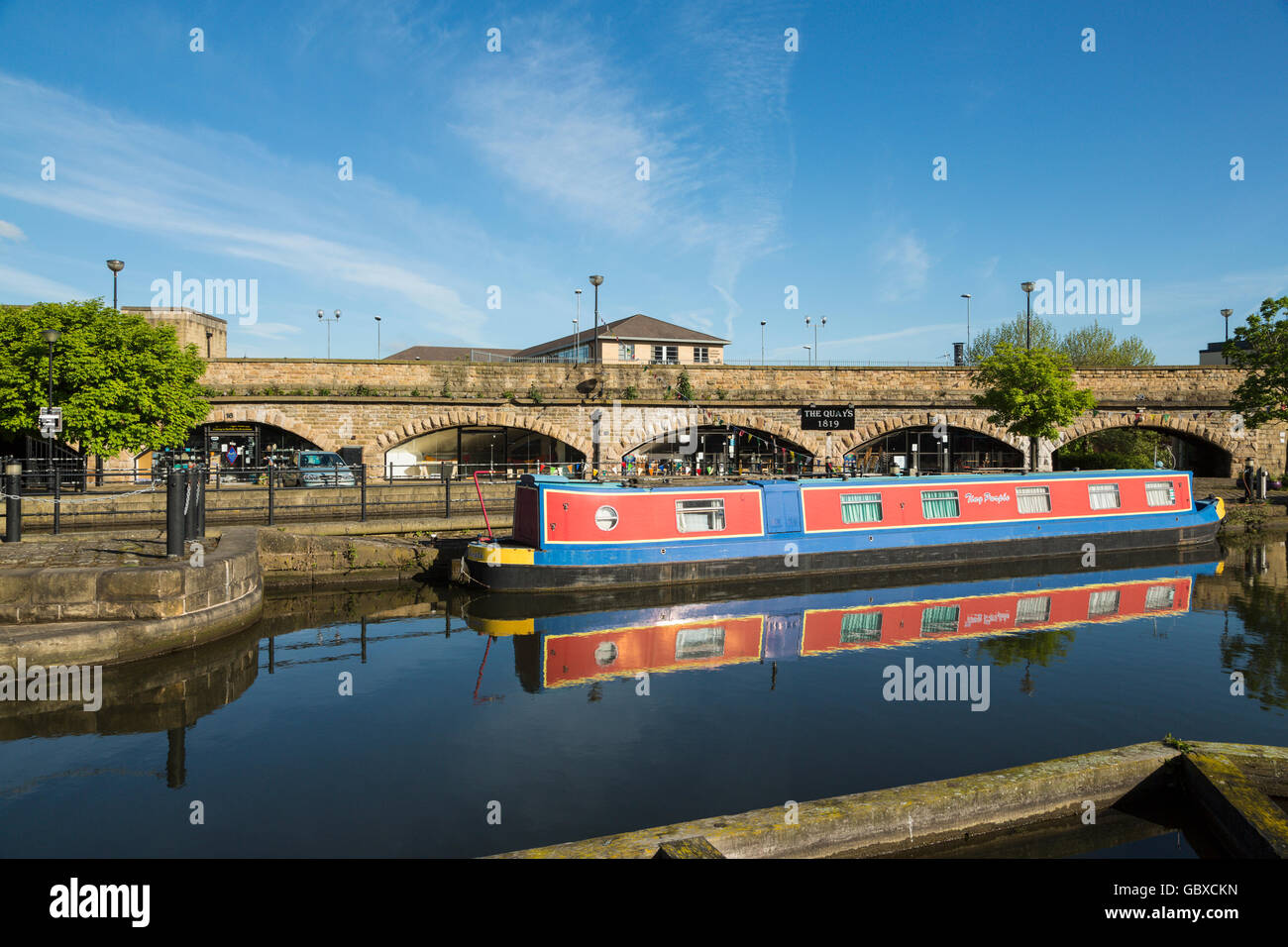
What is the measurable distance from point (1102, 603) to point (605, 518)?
8.87m

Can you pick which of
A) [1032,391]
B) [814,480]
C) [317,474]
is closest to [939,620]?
[814,480]

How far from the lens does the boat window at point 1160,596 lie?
45.5 feet

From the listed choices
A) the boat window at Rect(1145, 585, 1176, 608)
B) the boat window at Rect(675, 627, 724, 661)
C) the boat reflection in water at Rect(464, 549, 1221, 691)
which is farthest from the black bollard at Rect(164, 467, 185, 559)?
the boat window at Rect(1145, 585, 1176, 608)

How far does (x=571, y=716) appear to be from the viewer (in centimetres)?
826

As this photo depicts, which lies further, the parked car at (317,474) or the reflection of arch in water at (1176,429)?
the reflection of arch in water at (1176,429)

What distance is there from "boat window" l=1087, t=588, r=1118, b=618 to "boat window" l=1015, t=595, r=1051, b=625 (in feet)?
2.10

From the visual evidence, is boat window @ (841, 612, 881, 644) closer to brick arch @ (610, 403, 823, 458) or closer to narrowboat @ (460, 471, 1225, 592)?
narrowboat @ (460, 471, 1225, 592)

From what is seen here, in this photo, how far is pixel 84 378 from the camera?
20750 millimetres

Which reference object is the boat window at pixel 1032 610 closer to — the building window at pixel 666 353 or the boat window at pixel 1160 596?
the boat window at pixel 1160 596

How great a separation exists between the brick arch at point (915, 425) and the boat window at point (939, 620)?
17.7m
